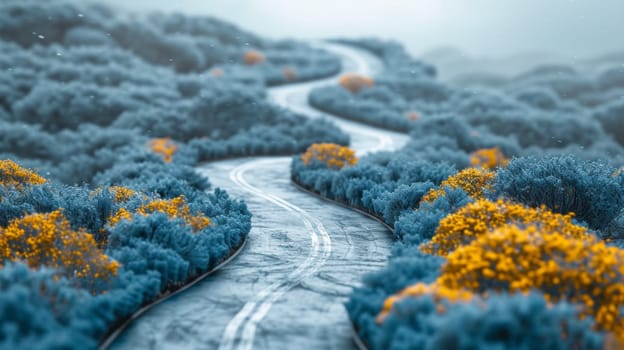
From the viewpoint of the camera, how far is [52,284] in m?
8.52

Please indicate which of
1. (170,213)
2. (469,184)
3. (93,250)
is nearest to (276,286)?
(93,250)

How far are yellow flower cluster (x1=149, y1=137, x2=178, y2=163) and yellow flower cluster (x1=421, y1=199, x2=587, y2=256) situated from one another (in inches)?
716

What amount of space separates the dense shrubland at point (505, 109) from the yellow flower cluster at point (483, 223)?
78.2 feet

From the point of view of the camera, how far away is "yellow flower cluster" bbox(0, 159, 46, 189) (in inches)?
624

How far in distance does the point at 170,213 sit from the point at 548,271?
345 inches

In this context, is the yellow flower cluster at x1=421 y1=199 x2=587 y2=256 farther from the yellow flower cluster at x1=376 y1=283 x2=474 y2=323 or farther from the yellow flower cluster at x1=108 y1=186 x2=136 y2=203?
the yellow flower cluster at x1=108 y1=186 x2=136 y2=203

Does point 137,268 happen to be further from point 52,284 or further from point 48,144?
point 48,144

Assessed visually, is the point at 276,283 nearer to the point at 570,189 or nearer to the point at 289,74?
the point at 570,189

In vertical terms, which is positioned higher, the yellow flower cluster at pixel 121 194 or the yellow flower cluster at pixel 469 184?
the yellow flower cluster at pixel 469 184

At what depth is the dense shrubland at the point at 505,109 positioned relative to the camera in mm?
42688

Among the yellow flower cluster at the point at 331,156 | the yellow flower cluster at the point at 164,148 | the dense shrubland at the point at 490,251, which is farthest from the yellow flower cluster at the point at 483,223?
the yellow flower cluster at the point at 164,148

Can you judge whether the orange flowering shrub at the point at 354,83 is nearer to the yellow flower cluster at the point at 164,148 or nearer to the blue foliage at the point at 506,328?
the yellow flower cluster at the point at 164,148

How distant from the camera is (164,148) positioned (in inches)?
1179

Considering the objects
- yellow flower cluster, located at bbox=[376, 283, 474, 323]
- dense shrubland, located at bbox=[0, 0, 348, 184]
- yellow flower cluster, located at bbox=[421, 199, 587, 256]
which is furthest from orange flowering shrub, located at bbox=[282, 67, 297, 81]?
yellow flower cluster, located at bbox=[376, 283, 474, 323]
